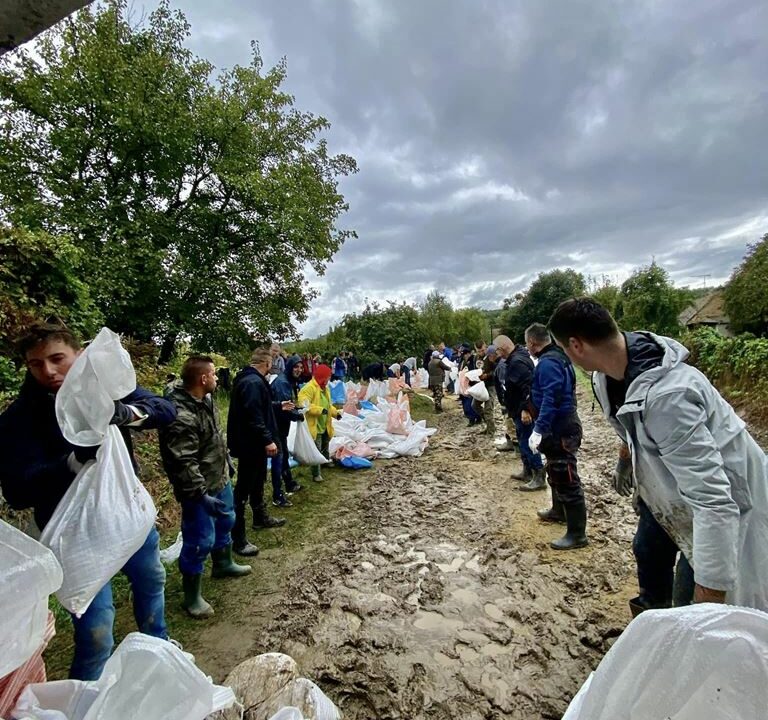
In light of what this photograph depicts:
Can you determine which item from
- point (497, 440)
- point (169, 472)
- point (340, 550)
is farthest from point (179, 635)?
point (497, 440)

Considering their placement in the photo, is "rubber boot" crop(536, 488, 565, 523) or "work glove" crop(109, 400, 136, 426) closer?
Result: "work glove" crop(109, 400, 136, 426)

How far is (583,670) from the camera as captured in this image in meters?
2.18

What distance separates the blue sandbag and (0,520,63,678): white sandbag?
542 cm

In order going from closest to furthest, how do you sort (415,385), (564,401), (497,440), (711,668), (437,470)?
(711,668) < (564,401) < (437,470) < (497,440) < (415,385)

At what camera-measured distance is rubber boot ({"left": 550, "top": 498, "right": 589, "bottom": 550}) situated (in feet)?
11.5

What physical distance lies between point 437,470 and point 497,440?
73.7 inches

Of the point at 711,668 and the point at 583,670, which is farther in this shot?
the point at 583,670

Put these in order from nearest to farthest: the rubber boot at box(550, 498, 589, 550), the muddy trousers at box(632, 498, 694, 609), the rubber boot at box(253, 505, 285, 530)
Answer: the muddy trousers at box(632, 498, 694, 609) → the rubber boot at box(550, 498, 589, 550) → the rubber boot at box(253, 505, 285, 530)

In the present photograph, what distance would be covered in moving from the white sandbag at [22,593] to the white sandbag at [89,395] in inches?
23.4

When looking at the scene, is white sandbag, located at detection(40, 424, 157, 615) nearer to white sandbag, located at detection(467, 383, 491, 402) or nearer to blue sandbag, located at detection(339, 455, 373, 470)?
blue sandbag, located at detection(339, 455, 373, 470)

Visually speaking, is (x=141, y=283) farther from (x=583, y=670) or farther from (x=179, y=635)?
(x=583, y=670)

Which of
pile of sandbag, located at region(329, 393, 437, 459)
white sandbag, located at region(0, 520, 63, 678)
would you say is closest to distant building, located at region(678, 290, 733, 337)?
pile of sandbag, located at region(329, 393, 437, 459)

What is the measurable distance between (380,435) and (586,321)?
19.3 ft

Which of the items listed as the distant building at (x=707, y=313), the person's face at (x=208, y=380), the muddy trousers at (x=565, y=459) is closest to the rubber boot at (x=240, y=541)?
the person's face at (x=208, y=380)
